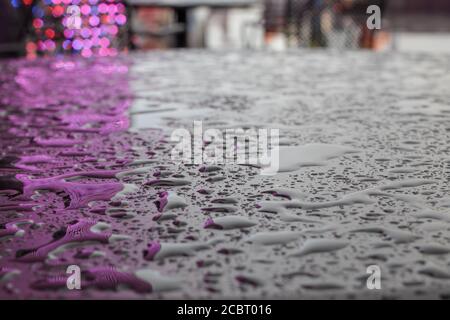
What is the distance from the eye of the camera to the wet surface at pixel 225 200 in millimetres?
278

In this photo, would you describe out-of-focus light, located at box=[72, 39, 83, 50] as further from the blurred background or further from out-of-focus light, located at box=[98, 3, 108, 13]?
out-of-focus light, located at box=[98, 3, 108, 13]

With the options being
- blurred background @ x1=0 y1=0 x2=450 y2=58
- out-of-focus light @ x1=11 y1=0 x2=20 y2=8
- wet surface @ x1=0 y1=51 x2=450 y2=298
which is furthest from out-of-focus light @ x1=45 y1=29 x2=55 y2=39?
wet surface @ x1=0 y1=51 x2=450 y2=298

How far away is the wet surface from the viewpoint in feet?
0.91

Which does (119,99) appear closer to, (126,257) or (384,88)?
(384,88)

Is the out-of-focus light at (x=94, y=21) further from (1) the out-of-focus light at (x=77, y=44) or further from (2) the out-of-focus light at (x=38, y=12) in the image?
(2) the out-of-focus light at (x=38, y=12)

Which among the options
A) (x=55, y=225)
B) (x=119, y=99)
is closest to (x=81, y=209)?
(x=55, y=225)

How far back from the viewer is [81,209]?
1.27ft

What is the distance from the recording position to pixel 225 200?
400mm

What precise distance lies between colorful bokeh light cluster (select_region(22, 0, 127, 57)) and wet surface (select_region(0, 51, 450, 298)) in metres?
1.82

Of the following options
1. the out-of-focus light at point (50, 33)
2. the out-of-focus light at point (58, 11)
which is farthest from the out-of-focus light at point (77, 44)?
the out-of-focus light at point (58, 11)

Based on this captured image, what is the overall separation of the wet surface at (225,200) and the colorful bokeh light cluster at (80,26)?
1.82 m

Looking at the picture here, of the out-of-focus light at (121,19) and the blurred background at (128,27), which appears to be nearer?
the blurred background at (128,27)

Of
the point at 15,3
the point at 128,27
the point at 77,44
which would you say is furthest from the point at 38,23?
the point at 128,27
